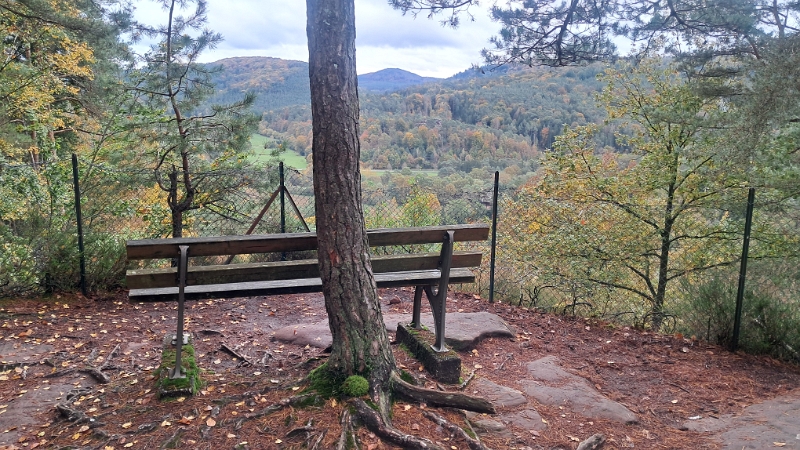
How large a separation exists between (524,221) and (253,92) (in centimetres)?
604

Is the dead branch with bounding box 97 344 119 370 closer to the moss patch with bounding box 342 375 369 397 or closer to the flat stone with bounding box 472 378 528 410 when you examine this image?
the moss patch with bounding box 342 375 369 397

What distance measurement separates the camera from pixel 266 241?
3240mm

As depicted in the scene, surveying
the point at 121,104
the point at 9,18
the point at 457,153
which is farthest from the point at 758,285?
the point at 457,153

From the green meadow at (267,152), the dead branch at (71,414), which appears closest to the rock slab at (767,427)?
A: the dead branch at (71,414)

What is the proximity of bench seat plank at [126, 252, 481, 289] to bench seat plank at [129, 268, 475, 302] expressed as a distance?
0.15 ft

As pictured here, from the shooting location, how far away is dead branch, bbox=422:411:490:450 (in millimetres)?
2590

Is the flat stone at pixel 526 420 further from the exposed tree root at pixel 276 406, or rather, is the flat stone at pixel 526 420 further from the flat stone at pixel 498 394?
the exposed tree root at pixel 276 406

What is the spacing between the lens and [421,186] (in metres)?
7.59

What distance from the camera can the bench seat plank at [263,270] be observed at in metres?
3.25

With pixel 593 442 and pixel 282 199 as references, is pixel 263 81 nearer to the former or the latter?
pixel 282 199

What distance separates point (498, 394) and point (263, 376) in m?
1.61

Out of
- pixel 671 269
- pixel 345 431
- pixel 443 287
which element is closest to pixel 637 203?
pixel 671 269

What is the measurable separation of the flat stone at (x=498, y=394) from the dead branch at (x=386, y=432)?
939 millimetres

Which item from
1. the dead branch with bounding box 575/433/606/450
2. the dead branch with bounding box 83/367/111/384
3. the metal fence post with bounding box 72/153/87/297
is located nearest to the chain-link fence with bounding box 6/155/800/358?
the metal fence post with bounding box 72/153/87/297
